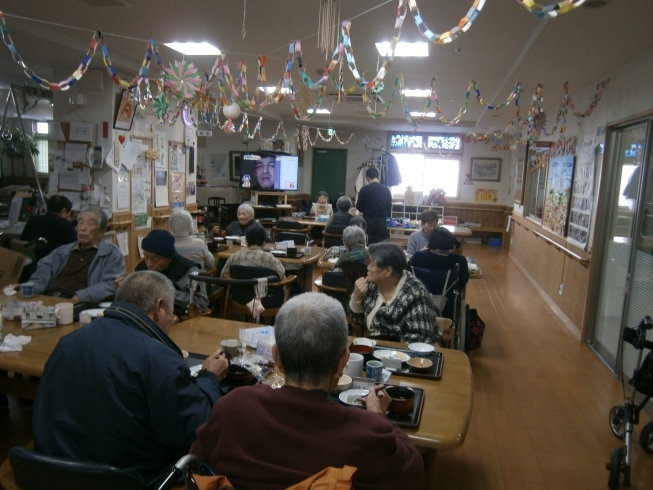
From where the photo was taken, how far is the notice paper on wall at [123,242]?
5.63m

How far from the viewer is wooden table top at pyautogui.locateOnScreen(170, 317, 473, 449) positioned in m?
1.59

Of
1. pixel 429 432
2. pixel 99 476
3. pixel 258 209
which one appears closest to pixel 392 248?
pixel 429 432

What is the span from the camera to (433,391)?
1912 millimetres

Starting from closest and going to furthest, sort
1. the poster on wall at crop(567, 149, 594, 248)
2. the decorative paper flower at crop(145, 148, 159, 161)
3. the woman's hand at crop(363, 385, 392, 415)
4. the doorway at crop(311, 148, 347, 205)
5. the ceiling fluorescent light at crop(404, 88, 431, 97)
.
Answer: the woman's hand at crop(363, 385, 392, 415)
the poster on wall at crop(567, 149, 594, 248)
the decorative paper flower at crop(145, 148, 159, 161)
the ceiling fluorescent light at crop(404, 88, 431, 97)
the doorway at crop(311, 148, 347, 205)

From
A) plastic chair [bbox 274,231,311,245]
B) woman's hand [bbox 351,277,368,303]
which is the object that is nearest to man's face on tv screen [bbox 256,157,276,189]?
plastic chair [bbox 274,231,311,245]

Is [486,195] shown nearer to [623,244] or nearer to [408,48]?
[623,244]

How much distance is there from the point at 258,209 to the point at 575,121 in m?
5.87

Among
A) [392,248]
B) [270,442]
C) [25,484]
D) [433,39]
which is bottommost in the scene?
[25,484]

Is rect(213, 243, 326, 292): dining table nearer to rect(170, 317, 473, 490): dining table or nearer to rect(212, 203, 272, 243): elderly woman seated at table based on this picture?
rect(212, 203, 272, 243): elderly woman seated at table

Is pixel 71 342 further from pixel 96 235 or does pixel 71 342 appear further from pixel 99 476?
pixel 96 235

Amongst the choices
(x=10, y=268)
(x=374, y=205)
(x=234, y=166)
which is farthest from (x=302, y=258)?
(x=234, y=166)

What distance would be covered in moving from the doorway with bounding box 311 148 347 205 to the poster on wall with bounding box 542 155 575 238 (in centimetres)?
658

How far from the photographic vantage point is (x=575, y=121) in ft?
19.3

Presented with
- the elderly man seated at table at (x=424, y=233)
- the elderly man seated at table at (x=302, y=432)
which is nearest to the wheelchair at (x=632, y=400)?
the elderly man seated at table at (x=302, y=432)
